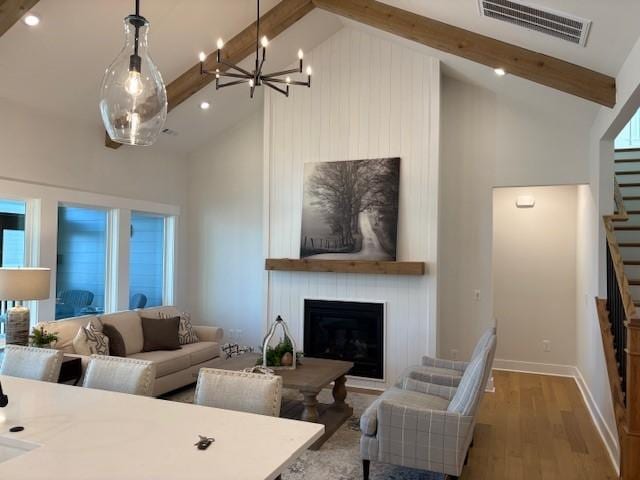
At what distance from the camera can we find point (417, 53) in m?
5.61

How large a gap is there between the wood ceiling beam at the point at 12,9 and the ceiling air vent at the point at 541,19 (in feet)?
11.3

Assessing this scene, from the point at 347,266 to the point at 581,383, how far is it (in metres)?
3.04

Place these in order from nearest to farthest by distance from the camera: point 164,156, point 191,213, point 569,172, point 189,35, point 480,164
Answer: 1. point 189,35
2. point 569,172
3. point 480,164
4. point 164,156
5. point 191,213

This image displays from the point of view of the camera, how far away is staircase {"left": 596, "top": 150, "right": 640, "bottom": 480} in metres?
3.12

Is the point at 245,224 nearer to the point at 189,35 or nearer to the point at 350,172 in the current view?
the point at 350,172

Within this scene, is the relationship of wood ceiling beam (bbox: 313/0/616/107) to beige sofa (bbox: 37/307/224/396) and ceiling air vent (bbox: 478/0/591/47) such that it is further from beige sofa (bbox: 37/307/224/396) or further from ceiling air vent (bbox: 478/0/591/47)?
beige sofa (bbox: 37/307/224/396)

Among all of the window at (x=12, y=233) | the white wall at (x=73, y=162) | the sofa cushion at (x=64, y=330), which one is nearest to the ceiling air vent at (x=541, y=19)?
the white wall at (x=73, y=162)

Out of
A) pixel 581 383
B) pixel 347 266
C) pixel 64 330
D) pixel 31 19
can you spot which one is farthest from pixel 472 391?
pixel 31 19

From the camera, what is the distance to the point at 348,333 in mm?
5859

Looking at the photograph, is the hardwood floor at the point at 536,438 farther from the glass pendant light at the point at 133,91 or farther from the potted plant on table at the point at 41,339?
the potted plant on table at the point at 41,339

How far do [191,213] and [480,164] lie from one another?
4.21m

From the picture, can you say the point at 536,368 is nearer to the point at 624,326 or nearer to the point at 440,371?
the point at 440,371

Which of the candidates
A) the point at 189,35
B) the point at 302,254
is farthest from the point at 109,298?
the point at 189,35

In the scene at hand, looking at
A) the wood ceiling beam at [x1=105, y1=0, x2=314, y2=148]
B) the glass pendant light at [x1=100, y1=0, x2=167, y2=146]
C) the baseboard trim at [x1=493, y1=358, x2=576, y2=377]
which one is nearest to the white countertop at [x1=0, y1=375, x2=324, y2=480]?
the glass pendant light at [x1=100, y1=0, x2=167, y2=146]
